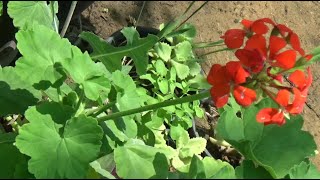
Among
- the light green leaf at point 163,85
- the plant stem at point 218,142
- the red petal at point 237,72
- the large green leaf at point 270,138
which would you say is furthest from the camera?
the plant stem at point 218,142

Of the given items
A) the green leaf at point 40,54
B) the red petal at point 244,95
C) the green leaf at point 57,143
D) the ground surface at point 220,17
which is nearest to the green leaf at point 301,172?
the red petal at point 244,95

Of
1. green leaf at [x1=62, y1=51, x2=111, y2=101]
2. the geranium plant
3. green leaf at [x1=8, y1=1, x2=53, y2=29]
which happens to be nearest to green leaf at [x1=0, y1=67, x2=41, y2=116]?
the geranium plant

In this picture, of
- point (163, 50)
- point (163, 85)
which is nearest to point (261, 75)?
point (163, 85)

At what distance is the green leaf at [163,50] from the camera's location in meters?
2.13

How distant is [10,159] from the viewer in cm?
155

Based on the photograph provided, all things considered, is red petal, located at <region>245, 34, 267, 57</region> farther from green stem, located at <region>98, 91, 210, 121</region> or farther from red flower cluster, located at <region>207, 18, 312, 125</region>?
green stem, located at <region>98, 91, 210, 121</region>

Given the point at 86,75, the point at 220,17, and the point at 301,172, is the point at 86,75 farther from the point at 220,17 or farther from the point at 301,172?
the point at 220,17

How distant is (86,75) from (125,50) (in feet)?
0.80

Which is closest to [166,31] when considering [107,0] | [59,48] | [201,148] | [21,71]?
[59,48]

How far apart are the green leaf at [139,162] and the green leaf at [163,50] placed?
59cm

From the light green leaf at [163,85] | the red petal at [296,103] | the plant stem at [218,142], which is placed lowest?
the plant stem at [218,142]

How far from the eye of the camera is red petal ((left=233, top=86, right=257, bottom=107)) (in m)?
1.20

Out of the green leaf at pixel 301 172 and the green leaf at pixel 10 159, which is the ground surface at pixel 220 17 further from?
the green leaf at pixel 301 172

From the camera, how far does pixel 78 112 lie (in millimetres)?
1537
